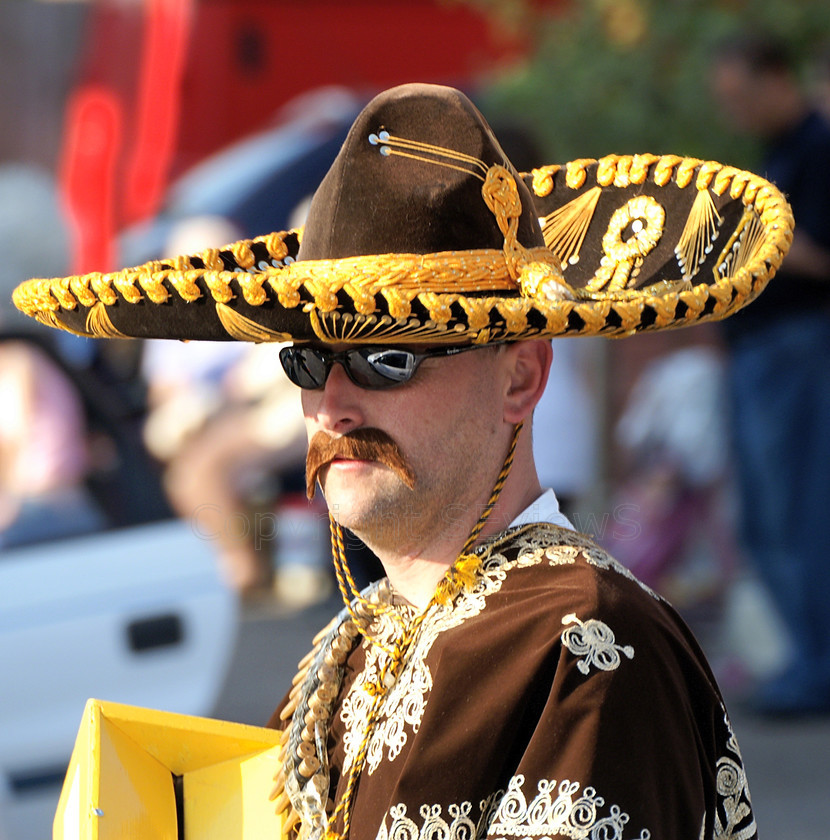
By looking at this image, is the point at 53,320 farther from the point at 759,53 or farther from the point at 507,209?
the point at 759,53

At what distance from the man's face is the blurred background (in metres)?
1.46

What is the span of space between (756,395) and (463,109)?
377 centimetres

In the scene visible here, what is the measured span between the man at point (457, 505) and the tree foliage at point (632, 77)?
7.26 meters

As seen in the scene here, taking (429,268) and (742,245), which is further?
(742,245)

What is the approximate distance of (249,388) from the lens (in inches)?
279

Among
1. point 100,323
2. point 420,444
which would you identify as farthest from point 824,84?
point 100,323

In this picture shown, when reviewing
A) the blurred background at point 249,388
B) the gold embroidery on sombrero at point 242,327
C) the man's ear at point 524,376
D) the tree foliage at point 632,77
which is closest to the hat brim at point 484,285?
the gold embroidery on sombrero at point 242,327

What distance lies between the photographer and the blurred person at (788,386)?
5.25 meters

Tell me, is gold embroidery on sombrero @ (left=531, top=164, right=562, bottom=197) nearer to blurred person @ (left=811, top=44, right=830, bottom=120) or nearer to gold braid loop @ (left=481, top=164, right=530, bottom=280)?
gold braid loop @ (left=481, top=164, right=530, bottom=280)

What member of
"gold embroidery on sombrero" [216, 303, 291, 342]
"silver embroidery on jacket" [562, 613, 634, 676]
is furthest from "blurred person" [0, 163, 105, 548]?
→ "silver embroidery on jacket" [562, 613, 634, 676]

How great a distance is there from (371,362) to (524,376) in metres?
0.27

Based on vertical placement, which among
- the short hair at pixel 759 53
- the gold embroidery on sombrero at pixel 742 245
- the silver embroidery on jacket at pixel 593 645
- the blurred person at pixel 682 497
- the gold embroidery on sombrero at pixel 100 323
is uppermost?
the short hair at pixel 759 53

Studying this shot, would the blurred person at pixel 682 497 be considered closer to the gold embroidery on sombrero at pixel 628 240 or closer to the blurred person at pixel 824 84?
the blurred person at pixel 824 84

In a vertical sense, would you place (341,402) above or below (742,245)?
below
